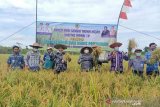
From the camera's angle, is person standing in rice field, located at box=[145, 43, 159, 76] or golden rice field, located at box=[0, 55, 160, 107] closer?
golden rice field, located at box=[0, 55, 160, 107]

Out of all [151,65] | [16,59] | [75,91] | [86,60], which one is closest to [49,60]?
[16,59]

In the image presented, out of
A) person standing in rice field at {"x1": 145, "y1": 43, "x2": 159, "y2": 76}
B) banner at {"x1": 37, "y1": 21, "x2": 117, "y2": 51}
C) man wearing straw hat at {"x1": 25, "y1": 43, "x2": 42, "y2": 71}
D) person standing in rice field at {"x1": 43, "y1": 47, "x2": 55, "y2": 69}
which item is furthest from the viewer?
banner at {"x1": 37, "y1": 21, "x2": 117, "y2": 51}

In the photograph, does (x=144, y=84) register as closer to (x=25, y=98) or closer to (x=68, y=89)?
(x=68, y=89)

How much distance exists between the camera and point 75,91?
8367 millimetres

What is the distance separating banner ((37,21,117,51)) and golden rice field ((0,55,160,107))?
13.9 feet

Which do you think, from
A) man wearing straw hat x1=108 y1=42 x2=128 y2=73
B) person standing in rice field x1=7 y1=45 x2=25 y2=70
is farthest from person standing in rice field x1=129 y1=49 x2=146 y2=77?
person standing in rice field x1=7 y1=45 x2=25 y2=70

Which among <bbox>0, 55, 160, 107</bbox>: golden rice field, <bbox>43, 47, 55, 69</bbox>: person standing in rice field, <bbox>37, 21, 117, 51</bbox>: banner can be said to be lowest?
<bbox>0, 55, 160, 107</bbox>: golden rice field

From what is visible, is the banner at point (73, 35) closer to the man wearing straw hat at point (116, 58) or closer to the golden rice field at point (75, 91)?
the man wearing straw hat at point (116, 58)

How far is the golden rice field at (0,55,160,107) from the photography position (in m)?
6.70

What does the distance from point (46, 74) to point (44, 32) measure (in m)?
4.77

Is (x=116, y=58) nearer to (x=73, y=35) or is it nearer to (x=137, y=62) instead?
(x=137, y=62)

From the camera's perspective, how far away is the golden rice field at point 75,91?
6703mm

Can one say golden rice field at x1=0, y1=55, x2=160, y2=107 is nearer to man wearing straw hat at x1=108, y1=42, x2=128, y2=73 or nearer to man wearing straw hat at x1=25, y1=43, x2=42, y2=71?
man wearing straw hat at x1=108, y1=42, x2=128, y2=73

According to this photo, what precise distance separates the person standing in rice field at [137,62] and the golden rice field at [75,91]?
1.60 m
